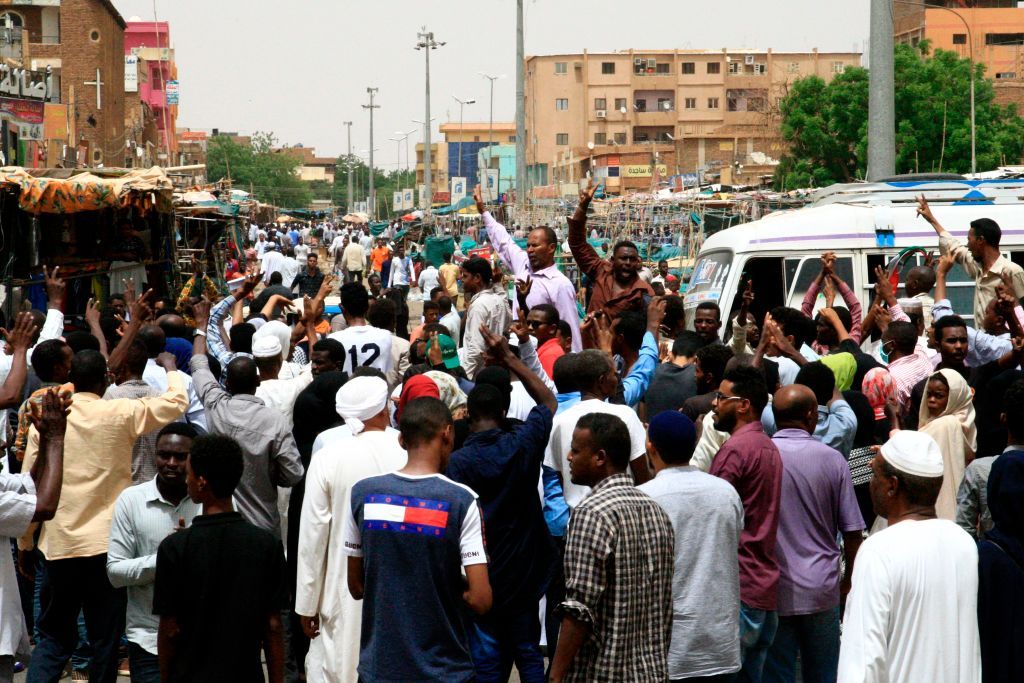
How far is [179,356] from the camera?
9000 mm

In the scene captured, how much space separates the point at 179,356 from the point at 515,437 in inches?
163

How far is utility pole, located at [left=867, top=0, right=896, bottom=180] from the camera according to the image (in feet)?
60.5

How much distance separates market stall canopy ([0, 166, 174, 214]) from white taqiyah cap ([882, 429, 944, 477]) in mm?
10143

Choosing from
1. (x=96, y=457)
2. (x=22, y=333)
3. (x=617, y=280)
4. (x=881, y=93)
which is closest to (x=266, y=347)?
(x=96, y=457)

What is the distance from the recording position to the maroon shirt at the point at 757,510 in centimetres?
559

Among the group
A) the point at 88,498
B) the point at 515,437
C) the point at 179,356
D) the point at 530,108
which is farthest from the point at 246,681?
the point at 530,108

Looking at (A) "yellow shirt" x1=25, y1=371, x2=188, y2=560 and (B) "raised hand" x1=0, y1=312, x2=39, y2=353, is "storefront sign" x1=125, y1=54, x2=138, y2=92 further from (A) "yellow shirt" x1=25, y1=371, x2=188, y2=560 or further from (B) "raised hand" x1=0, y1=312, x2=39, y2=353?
(A) "yellow shirt" x1=25, y1=371, x2=188, y2=560

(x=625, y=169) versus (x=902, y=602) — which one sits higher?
(x=625, y=169)

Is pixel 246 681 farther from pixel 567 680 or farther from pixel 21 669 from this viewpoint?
pixel 21 669

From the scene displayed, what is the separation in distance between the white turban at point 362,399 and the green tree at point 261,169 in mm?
110664

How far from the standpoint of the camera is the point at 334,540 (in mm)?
5777

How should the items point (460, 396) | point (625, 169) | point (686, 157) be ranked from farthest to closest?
point (686, 157) → point (625, 169) → point (460, 396)

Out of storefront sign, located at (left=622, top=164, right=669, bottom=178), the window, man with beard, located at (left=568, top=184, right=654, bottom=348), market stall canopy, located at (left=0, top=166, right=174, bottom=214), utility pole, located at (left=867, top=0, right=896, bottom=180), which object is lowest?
man with beard, located at (left=568, top=184, right=654, bottom=348)

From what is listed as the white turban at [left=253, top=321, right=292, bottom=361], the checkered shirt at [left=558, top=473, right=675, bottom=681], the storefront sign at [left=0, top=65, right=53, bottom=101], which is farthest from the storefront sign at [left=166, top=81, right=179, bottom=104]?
the checkered shirt at [left=558, top=473, right=675, bottom=681]
